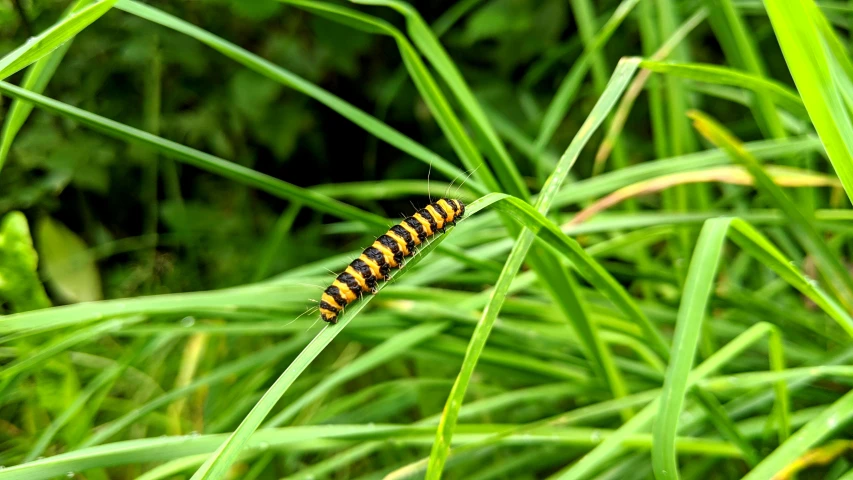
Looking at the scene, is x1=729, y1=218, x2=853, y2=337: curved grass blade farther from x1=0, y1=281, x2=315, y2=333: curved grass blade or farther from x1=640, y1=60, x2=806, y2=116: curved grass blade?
x1=0, y1=281, x2=315, y2=333: curved grass blade

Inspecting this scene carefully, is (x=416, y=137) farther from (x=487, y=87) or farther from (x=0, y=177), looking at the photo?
(x=0, y=177)

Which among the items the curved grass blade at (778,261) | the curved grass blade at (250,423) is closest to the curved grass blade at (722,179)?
the curved grass blade at (778,261)

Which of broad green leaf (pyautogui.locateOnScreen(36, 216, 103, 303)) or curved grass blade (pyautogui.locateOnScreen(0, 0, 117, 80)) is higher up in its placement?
curved grass blade (pyautogui.locateOnScreen(0, 0, 117, 80))

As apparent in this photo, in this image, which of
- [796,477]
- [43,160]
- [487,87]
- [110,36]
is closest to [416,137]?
[487,87]

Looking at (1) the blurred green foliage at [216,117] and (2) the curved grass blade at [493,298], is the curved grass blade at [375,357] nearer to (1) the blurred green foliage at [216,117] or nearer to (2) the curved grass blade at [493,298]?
A: (2) the curved grass blade at [493,298]

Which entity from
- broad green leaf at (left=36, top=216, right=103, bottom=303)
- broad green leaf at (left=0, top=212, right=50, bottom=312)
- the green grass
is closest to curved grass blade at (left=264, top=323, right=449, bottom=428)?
the green grass

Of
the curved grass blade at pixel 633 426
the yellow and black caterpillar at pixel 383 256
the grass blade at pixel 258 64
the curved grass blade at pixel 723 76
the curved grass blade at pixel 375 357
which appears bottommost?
the curved grass blade at pixel 633 426
